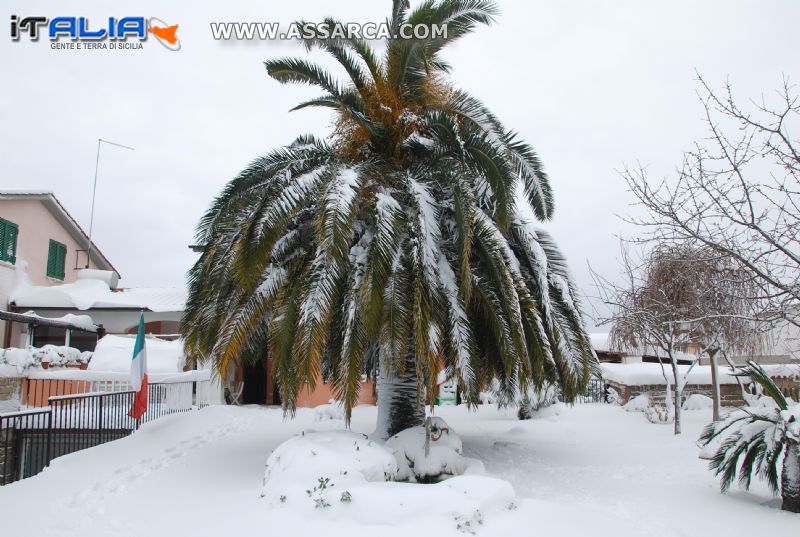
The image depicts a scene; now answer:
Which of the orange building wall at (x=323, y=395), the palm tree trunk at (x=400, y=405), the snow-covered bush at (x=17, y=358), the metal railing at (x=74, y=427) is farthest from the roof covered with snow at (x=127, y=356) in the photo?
the palm tree trunk at (x=400, y=405)

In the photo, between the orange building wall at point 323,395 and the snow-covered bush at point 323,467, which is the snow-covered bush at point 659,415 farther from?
the snow-covered bush at point 323,467

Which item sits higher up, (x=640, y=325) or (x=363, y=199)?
(x=363, y=199)

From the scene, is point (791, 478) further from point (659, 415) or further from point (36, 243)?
point (36, 243)

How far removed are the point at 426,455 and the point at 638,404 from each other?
33.1ft

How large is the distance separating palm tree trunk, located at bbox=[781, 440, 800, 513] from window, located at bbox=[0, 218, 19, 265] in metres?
22.8

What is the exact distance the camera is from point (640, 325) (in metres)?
14.5

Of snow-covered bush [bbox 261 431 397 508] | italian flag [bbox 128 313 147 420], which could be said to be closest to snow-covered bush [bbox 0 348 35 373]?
italian flag [bbox 128 313 147 420]

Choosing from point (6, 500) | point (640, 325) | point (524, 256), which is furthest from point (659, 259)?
point (6, 500)

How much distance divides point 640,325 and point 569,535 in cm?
979

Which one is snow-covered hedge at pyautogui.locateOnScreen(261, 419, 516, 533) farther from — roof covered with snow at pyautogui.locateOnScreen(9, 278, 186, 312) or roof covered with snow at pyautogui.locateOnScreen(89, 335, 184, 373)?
roof covered with snow at pyautogui.locateOnScreen(9, 278, 186, 312)

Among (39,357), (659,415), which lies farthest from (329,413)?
(659,415)

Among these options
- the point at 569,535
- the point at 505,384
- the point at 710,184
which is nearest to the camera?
the point at 569,535

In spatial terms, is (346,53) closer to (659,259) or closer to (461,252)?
(461,252)

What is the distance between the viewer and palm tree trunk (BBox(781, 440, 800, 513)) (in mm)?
6367
